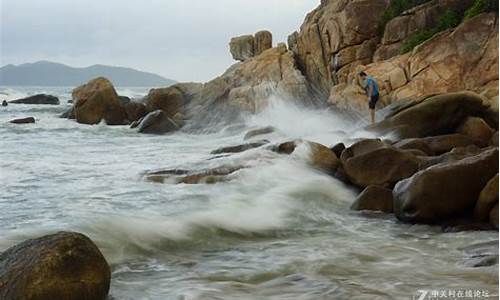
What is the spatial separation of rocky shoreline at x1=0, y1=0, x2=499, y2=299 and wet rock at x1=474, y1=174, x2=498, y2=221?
13 mm

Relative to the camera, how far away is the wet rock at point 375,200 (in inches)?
332

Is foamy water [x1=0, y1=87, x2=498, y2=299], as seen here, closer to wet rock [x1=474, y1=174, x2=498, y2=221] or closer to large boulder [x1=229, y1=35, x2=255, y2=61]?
wet rock [x1=474, y1=174, x2=498, y2=221]

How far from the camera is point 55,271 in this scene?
4.40 meters

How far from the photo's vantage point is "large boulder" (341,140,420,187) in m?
9.43

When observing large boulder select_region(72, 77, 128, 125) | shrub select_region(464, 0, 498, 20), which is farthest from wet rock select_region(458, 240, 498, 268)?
large boulder select_region(72, 77, 128, 125)

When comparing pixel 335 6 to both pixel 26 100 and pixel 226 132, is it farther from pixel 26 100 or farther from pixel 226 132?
pixel 26 100

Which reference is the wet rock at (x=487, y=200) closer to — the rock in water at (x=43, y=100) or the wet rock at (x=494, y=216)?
the wet rock at (x=494, y=216)

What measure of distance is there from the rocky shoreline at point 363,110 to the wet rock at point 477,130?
0.03 meters

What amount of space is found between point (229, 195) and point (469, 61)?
35.2ft

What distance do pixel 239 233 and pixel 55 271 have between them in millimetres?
A: 3287

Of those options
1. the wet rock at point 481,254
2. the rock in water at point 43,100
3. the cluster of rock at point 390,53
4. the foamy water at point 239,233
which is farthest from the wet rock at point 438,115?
the rock in water at point 43,100

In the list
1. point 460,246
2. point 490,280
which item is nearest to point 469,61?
point 460,246

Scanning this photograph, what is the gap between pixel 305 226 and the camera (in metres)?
7.80

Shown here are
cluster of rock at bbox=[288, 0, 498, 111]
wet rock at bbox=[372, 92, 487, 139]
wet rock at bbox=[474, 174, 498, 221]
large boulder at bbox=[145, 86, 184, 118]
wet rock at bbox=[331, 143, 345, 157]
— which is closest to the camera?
wet rock at bbox=[474, 174, 498, 221]
